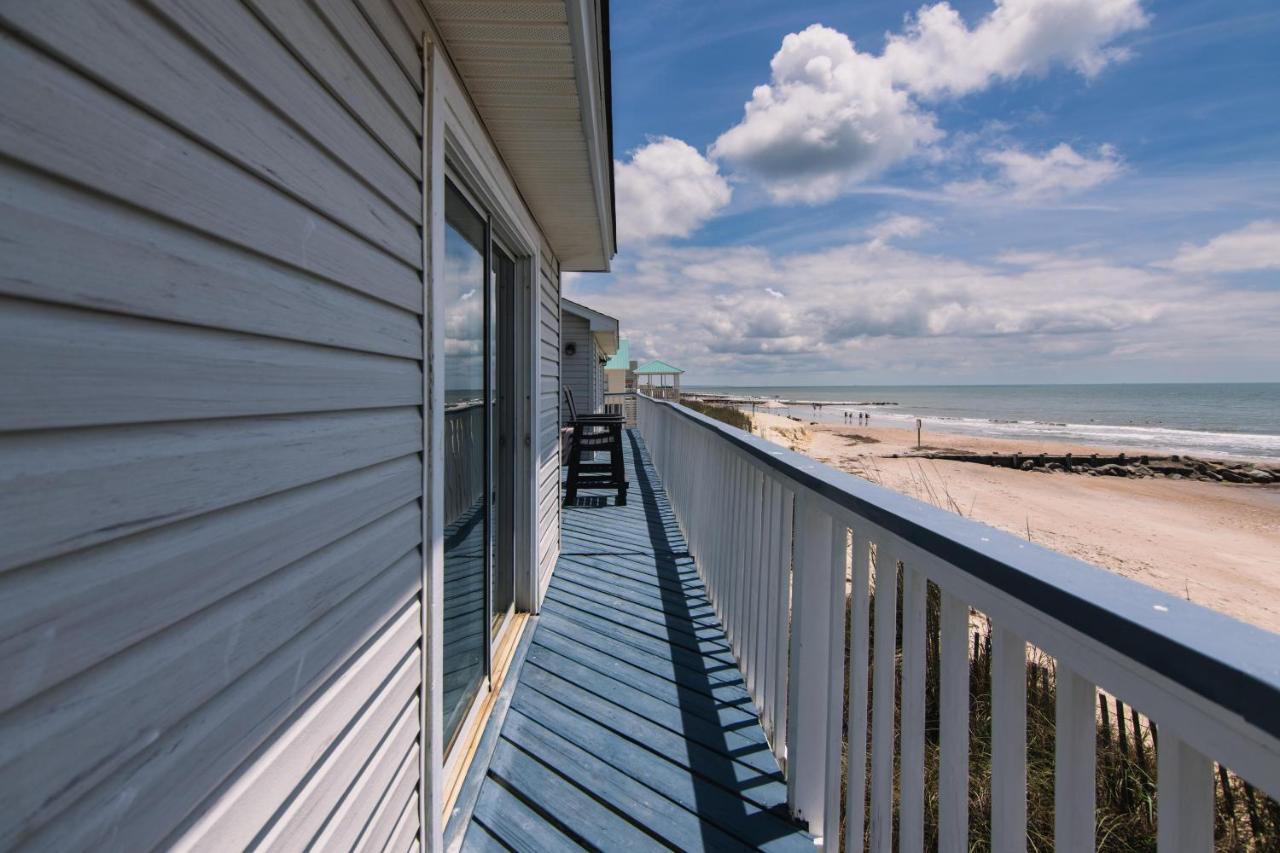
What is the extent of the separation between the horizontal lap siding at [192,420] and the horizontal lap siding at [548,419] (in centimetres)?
223

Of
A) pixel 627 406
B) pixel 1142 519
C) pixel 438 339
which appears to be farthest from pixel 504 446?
pixel 627 406

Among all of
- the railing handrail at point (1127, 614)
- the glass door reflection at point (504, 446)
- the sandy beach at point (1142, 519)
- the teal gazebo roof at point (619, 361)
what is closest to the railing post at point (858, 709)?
the railing handrail at point (1127, 614)

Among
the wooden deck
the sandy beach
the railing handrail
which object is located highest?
the railing handrail

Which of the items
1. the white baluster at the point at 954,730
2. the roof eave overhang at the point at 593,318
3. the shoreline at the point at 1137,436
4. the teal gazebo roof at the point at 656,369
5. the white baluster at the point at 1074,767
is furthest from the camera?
the teal gazebo roof at the point at 656,369

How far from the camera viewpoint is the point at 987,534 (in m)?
0.93

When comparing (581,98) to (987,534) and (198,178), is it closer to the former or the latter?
(198,178)

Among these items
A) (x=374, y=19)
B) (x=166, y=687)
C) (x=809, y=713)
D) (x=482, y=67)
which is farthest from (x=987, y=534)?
(x=482, y=67)

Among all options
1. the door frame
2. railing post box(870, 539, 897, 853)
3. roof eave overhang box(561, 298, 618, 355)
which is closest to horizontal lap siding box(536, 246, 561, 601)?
the door frame

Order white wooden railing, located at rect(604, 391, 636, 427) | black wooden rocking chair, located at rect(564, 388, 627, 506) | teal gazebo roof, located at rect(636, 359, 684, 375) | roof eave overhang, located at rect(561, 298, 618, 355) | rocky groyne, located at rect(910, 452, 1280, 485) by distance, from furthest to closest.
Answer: teal gazebo roof, located at rect(636, 359, 684, 375)
rocky groyne, located at rect(910, 452, 1280, 485)
white wooden railing, located at rect(604, 391, 636, 427)
roof eave overhang, located at rect(561, 298, 618, 355)
black wooden rocking chair, located at rect(564, 388, 627, 506)

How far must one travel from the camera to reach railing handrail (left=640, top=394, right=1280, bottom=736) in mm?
471

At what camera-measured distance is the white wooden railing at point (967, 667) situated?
525 mm

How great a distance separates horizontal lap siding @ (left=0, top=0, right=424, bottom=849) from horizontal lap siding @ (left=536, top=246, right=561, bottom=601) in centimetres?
223

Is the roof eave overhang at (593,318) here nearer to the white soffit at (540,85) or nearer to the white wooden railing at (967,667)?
the white soffit at (540,85)

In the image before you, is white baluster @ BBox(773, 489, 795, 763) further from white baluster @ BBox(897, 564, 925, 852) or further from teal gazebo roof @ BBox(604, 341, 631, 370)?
teal gazebo roof @ BBox(604, 341, 631, 370)
